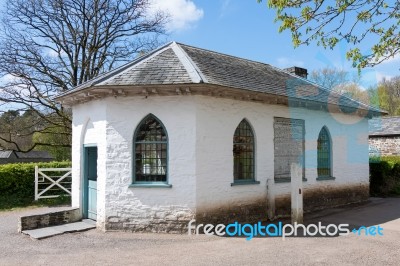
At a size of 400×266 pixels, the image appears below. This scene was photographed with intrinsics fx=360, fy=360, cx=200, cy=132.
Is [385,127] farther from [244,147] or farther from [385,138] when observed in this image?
[244,147]

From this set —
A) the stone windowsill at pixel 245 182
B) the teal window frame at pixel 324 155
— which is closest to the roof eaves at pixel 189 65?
the stone windowsill at pixel 245 182

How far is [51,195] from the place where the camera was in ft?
55.7

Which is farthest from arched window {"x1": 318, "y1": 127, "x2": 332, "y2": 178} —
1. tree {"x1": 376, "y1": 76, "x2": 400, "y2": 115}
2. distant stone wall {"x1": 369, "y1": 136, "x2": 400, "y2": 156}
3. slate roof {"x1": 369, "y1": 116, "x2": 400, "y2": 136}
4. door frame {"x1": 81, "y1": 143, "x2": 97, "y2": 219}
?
tree {"x1": 376, "y1": 76, "x2": 400, "y2": 115}

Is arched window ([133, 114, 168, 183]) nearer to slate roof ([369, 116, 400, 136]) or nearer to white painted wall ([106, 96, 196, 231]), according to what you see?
white painted wall ([106, 96, 196, 231])

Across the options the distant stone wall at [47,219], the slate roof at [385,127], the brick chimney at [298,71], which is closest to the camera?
the distant stone wall at [47,219]

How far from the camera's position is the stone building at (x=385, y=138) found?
24486mm

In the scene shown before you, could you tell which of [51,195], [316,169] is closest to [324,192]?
[316,169]

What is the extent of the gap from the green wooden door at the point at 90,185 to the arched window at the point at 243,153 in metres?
4.53

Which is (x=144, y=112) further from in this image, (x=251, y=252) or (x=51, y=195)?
(x=51, y=195)

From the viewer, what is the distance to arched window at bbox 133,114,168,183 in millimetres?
10250

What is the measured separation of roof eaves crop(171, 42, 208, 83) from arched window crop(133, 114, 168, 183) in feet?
5.39

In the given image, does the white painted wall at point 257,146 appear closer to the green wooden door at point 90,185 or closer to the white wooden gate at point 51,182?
the green wooden door at point 90,185

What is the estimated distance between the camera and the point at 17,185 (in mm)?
16344

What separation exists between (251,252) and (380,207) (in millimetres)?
8831
